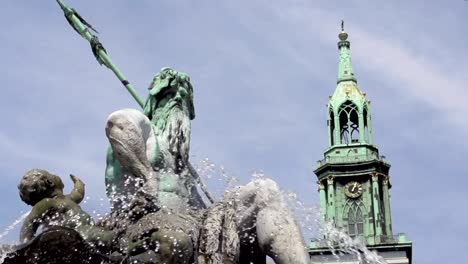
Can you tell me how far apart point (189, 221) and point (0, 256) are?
3.96 feet

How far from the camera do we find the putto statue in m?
5.94

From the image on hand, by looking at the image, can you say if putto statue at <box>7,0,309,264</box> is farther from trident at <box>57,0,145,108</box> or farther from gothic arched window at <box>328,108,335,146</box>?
gothic arched window at <box>328,108,335,146</box>

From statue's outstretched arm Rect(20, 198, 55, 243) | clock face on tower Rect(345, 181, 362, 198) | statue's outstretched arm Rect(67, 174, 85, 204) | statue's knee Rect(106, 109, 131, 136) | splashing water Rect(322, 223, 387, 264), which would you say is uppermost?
clock face on tower Rect(345, 181, 362, 198)

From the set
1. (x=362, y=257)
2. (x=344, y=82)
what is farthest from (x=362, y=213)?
(x=362, y=257)

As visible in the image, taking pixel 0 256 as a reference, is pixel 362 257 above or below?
above

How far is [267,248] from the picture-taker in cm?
628

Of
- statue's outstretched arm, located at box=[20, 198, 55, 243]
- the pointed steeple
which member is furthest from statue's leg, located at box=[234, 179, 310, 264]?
the pointed steeple

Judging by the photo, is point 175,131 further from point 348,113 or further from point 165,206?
point 348,113

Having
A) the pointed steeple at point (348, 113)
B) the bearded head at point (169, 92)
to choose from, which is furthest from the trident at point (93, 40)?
the pointed steeple at point (348, 113)

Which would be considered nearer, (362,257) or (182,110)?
(182,110)

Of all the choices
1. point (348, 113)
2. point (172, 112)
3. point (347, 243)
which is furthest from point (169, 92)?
point (348, 113)

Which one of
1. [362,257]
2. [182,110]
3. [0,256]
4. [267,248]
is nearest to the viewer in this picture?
[0,256]

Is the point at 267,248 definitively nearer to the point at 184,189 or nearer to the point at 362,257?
the point at 184,189

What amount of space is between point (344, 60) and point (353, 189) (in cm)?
1071
